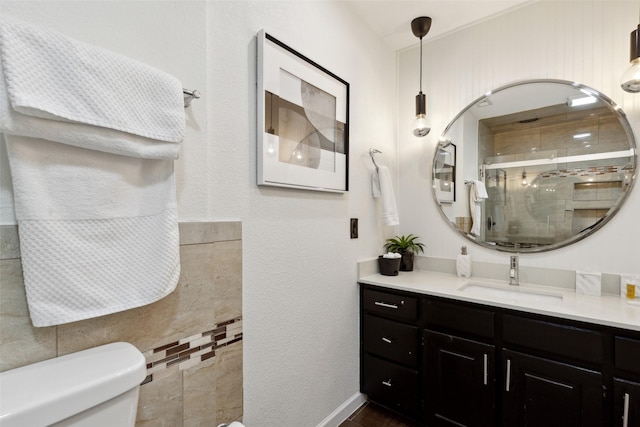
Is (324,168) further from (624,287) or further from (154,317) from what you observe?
(624,287)

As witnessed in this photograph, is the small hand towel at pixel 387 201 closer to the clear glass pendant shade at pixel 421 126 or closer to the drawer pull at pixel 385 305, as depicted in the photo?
the clear glass pendant shade at pixel 421 126

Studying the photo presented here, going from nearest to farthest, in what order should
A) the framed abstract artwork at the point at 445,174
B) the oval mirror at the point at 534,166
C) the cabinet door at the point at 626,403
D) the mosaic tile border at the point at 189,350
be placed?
the mosaic tile border at the point at 189,350, the cabinet door at the point at 626,403, the oval mirror at the point at 534,166, the framed abstract artwork at the point at 445,174

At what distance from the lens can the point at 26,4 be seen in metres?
0.71

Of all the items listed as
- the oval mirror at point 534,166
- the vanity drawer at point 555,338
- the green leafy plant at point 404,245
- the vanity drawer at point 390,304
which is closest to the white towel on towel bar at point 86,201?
the vanity drawer at point 390,304

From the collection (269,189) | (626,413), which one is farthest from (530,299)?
(269,189)

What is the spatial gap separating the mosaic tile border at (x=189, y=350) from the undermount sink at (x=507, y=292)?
127 centimetres

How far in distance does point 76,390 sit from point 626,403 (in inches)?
70.8

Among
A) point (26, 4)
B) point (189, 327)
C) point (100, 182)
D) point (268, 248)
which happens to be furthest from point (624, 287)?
point (26, 4)

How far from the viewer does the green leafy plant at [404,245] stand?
209cm

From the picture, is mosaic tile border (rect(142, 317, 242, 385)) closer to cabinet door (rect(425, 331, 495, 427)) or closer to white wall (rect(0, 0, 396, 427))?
white wall (rect(0, 0, 396, 427))

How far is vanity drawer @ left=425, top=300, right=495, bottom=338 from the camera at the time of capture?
1.41 meters

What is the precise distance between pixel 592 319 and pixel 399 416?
1163mm

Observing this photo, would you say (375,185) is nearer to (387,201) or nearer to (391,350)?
(387,201)

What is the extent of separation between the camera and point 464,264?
1.89 m
